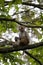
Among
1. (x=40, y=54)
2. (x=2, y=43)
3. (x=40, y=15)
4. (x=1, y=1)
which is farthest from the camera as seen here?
(x=40, y=15)

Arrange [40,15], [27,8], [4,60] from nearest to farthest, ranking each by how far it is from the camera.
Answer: [4,60] → [40,15] → [27,8]

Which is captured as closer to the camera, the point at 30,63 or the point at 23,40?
the point at 23,40

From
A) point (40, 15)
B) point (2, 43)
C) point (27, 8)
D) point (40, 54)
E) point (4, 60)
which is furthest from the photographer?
point (27, 8)

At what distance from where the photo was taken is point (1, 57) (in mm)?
5031

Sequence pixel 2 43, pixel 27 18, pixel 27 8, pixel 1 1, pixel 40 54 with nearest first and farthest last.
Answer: pixel 1 1
pixel 2 43
pixel 40 54
pixel 27 18
pixel 27 8

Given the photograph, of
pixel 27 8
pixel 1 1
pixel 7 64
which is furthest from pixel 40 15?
pixel 1 1

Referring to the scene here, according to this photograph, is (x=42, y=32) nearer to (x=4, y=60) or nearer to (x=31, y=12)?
(x=31, y=12)

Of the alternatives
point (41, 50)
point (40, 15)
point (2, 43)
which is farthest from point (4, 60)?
point (40, 15)

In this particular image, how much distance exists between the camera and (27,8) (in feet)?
24.3

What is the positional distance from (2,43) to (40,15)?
2.09 m

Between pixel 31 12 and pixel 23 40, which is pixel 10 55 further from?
pixel 31 12

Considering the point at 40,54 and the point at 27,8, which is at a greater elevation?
the point at 27,8

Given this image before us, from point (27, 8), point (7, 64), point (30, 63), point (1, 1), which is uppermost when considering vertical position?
point (1, 1)

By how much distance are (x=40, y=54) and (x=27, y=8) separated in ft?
6.29
